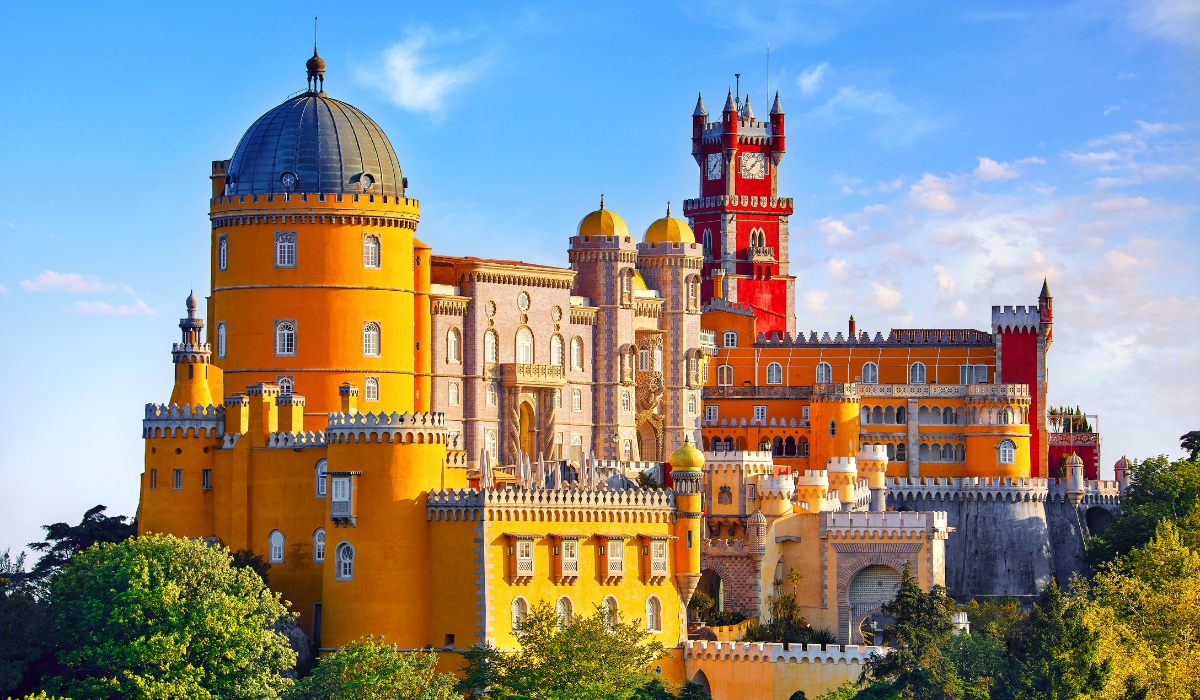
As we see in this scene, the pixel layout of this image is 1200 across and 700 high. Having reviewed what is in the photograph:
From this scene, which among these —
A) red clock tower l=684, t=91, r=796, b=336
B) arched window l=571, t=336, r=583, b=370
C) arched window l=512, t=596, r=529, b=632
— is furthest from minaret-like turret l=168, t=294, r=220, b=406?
red clock tower l=684, t=91, r=796, b=336

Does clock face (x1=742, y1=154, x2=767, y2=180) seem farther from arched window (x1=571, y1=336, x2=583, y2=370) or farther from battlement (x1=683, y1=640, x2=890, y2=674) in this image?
battlement (x1=683, y1=640, x2=890, y2=674)

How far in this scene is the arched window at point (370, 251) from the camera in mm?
101938

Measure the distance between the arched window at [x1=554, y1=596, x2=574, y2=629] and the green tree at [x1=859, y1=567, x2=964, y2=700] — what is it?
11389mm

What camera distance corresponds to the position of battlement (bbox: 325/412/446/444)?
295ft

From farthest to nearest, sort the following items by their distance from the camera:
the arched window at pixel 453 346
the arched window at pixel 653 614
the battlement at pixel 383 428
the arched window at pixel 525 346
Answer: the arched window at pixel 525 346, the arched window at pixel 453 346, the arched window at pixel 653 614, the battlement at pixel 383 428

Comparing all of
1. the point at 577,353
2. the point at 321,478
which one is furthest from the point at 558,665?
the point at 577,353

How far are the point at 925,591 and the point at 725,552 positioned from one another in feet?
29.3

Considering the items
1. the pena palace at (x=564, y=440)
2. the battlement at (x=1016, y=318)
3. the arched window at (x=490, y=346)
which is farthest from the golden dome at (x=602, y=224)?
the battlement at (x=1016, y=318)

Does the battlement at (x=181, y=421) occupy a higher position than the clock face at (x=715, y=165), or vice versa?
the clock face at (x=715, y=165)

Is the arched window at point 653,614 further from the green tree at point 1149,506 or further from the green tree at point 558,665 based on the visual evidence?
the green tree at point 1149,506

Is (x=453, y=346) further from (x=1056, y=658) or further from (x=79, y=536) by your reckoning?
(x=1056, y=658)

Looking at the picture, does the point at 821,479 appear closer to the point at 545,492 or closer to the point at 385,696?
the point at 545,492

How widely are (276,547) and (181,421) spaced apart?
6.20 m

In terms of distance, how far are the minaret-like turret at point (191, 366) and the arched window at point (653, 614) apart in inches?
758
